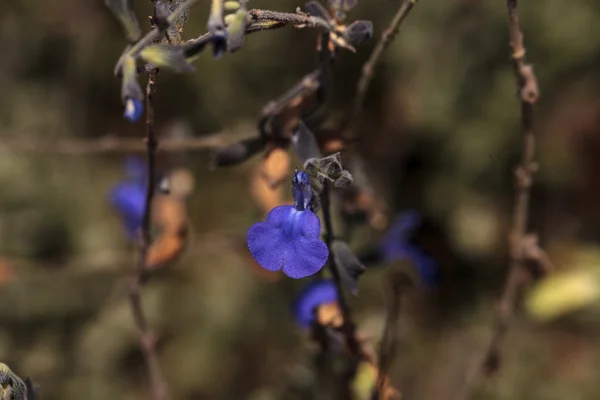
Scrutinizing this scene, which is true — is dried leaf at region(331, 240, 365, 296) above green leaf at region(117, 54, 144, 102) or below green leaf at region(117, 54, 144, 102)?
below

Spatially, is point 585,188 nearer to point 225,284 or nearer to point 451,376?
point 451,376

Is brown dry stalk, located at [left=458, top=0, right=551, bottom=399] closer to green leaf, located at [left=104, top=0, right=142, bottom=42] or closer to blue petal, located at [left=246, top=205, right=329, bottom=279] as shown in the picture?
blue petal, located at [left=246, top=205, right=329, bottom=279]

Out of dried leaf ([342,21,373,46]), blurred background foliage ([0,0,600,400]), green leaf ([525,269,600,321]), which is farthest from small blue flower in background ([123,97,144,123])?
green leaf ([525,269,600,321])

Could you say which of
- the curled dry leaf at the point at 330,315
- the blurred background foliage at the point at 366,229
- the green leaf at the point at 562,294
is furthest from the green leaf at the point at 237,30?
the green leaf at the point at 562,294

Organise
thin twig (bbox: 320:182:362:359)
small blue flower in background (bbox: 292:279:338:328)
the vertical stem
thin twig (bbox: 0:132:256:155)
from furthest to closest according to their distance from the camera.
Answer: thin twig (bbox: 0:132:256:155), small blue flower in background (bbox: 292:279:338:328), the vertical stem, thin twig (bbox: 320:182:362:359)

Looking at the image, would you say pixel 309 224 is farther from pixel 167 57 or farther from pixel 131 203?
pixel 131 203

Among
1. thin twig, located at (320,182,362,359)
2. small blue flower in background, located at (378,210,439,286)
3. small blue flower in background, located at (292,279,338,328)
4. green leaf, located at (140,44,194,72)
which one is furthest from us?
small blue flower in background, located at (378,210,439,286)
